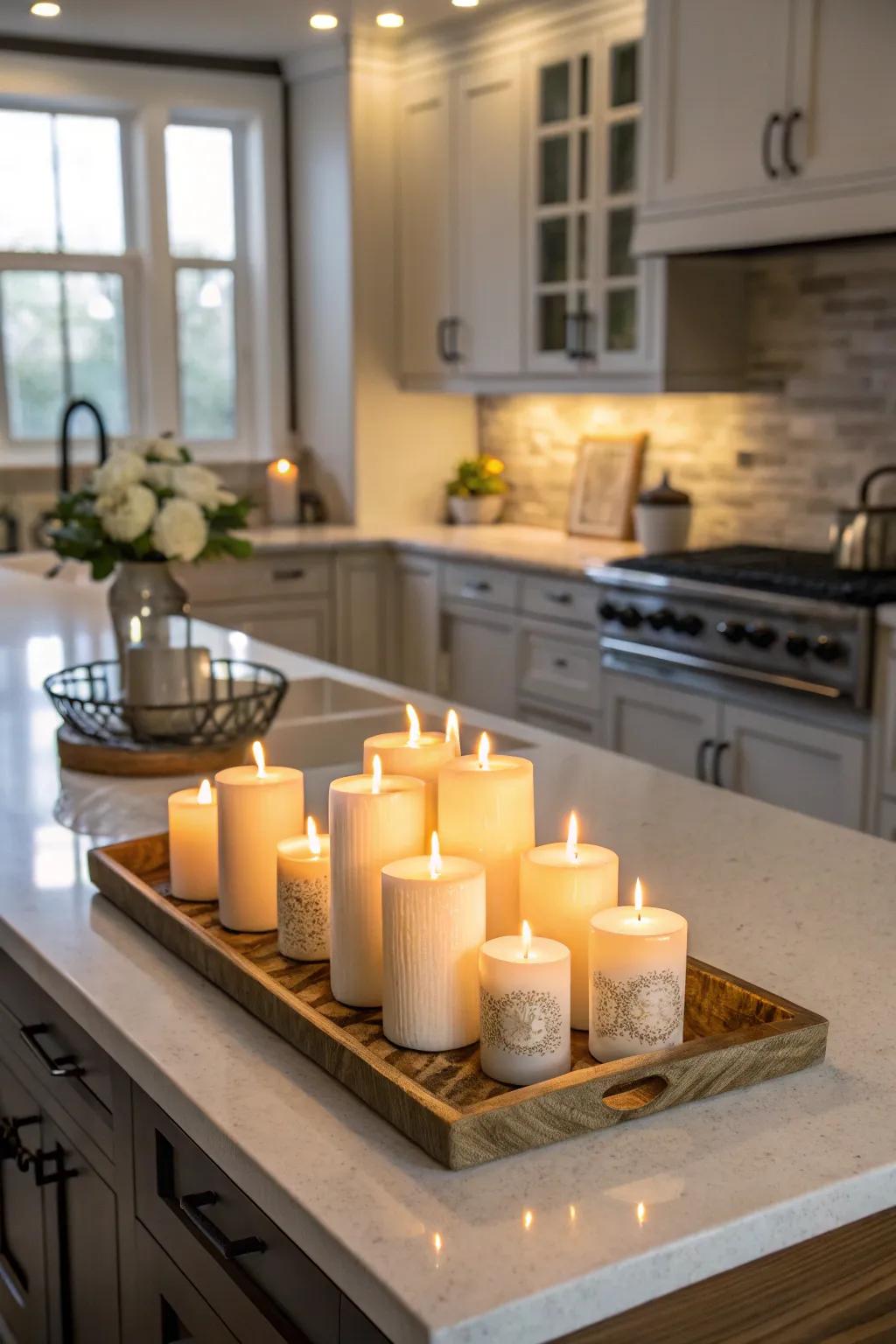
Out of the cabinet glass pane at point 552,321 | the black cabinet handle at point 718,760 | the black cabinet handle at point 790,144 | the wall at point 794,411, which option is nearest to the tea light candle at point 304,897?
the black cabinet handle at point 718,760

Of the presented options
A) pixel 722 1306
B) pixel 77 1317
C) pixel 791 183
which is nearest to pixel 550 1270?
pixel 722 1306

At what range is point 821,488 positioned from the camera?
4375mm

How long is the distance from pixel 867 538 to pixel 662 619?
0.57 meters

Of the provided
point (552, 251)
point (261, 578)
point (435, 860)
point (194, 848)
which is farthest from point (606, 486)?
point (435, 860)

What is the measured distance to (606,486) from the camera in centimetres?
507

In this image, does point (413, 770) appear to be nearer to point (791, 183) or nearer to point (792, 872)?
point (792, 872)

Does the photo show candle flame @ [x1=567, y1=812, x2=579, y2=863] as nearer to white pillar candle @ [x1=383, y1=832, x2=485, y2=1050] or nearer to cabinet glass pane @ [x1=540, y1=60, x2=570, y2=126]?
white pillar candle @ [x1=383, y1=832, x2=485, y2=1050]

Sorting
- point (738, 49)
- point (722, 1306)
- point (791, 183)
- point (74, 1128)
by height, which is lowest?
point (74, 1128)

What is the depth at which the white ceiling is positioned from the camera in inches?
185

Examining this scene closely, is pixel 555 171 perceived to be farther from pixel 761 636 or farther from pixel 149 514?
pixel 149 514

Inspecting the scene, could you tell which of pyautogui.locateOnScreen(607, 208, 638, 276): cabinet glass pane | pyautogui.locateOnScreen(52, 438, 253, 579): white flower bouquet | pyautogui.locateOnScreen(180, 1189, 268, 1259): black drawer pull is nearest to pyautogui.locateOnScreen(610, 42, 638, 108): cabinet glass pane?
pyautogui.locateOnScreen(607, 208, 638, 276): cabinet glass pane

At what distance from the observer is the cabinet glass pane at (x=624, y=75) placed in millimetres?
4375

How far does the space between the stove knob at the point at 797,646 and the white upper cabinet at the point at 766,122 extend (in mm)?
984

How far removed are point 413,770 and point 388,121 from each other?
4.62 metres
